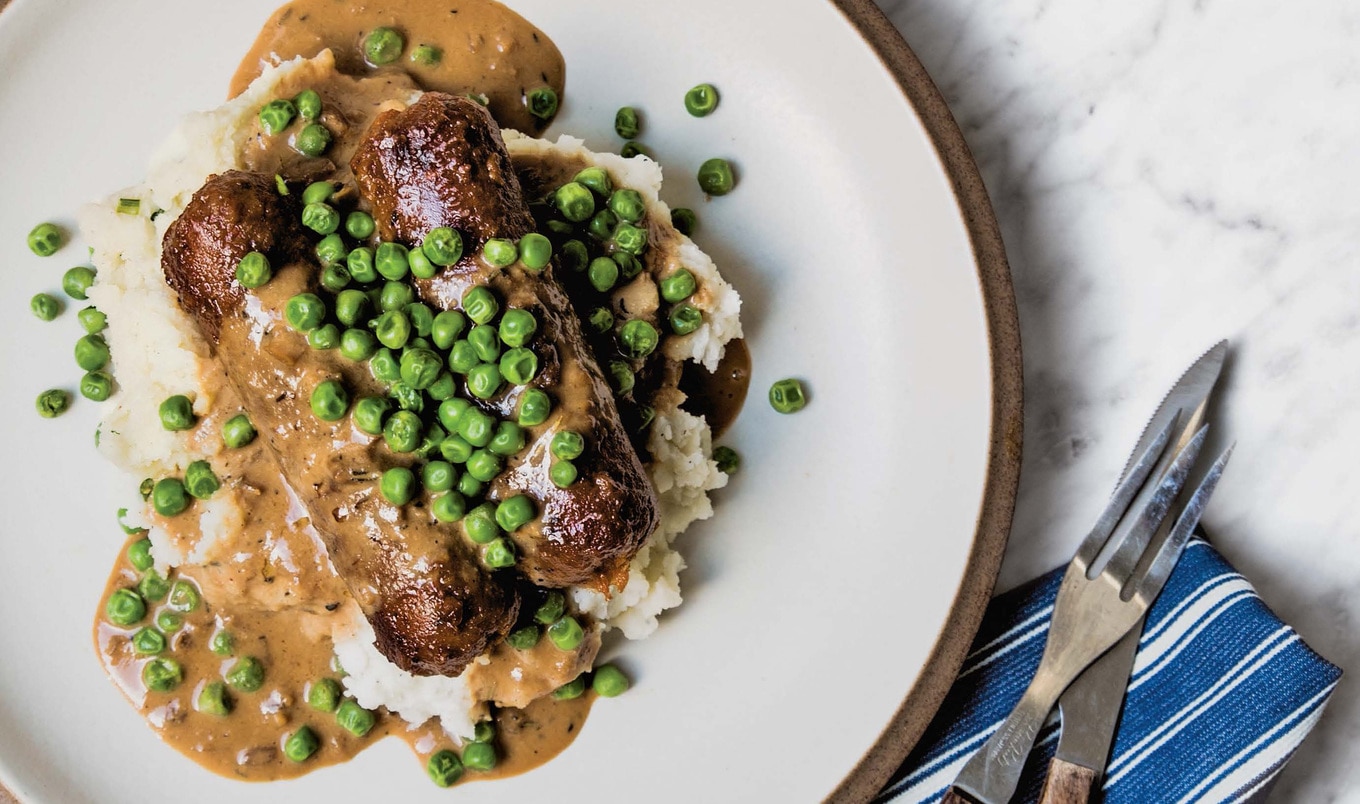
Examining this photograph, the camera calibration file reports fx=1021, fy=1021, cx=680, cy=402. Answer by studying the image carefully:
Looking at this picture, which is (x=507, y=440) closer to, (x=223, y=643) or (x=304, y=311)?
(x=304, y=311)

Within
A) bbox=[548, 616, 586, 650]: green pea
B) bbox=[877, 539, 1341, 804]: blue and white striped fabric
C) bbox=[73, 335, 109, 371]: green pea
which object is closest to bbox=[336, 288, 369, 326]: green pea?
bbox=[548, 616, 586, 650]: green pea

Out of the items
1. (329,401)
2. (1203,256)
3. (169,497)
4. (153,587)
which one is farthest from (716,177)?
(153,587)

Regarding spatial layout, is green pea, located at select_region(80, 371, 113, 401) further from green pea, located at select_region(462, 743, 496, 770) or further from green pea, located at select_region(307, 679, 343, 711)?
green pea, located at select_region(462, 743, 496, 770)

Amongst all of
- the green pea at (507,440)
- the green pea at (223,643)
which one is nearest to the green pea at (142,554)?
the green pea at (223,643)

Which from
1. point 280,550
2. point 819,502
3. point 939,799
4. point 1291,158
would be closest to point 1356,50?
point 1291,158

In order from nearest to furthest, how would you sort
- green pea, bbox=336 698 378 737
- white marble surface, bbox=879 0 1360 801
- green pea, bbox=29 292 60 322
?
green pea, bbox=336 698 378 737, green pea, bbox=29 292 60 322, white marble surface, bbox=879 0 1360 801

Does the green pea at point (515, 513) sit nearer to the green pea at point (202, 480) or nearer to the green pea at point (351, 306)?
the green pea at point (351, 306)
